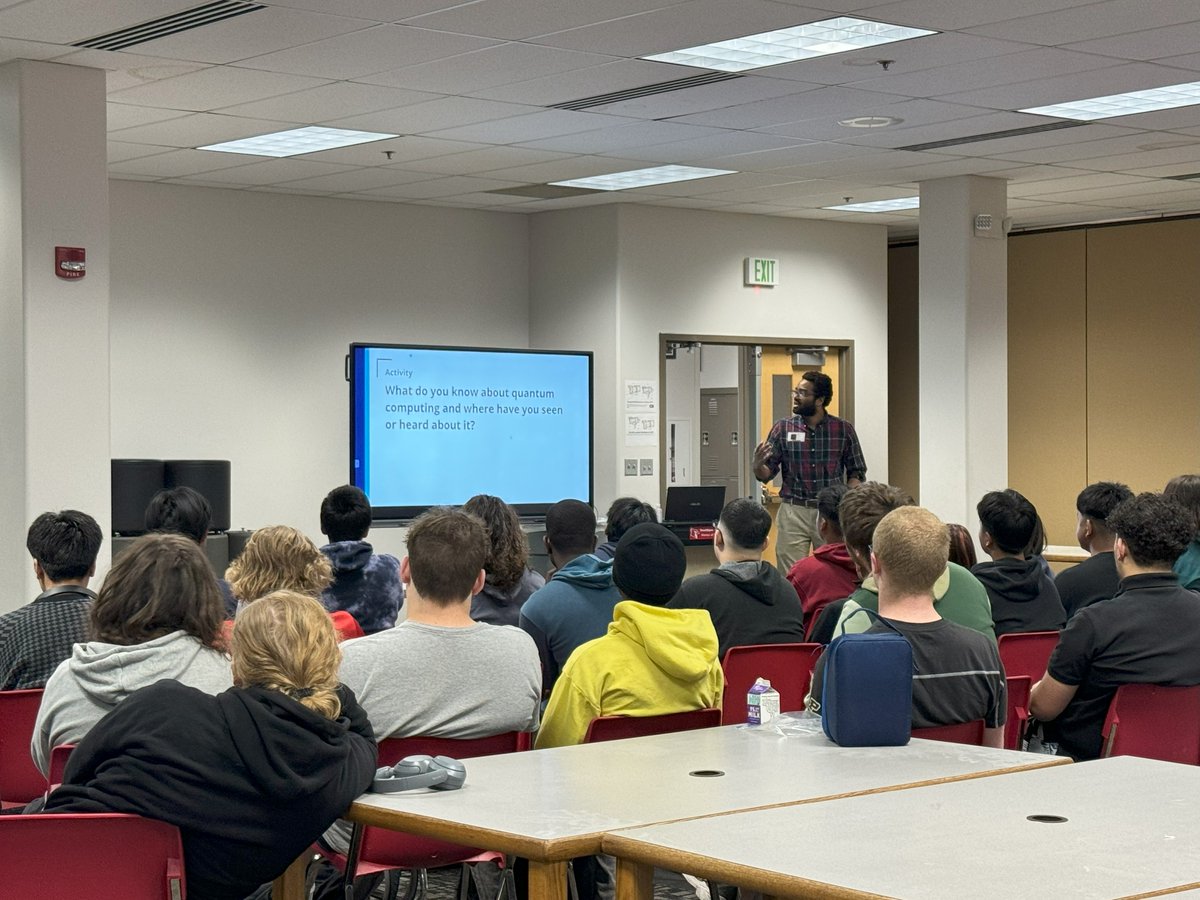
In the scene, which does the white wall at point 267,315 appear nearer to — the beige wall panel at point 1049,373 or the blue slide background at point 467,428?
the blue slide background at point 467,428

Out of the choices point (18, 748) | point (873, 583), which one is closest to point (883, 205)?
point (873, 583)

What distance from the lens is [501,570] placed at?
484cm

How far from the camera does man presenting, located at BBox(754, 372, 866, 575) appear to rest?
9.92 m

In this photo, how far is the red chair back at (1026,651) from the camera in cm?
469

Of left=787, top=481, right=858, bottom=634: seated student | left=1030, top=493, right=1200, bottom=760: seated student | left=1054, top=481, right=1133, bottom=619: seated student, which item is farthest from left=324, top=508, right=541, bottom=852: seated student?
left=1054, top=481, right=1133, bottom=619: seated student

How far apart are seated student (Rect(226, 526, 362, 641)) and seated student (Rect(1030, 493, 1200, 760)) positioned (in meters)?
1.93

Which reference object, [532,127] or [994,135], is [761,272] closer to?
[994,135]

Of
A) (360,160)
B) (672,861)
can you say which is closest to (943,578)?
(672,861)

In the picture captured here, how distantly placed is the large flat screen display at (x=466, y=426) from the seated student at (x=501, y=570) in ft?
16.3

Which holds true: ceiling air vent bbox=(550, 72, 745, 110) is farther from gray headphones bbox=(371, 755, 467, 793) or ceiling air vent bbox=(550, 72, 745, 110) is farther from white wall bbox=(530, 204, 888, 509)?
gray headphones bbox=(371, 755, 467, 793)

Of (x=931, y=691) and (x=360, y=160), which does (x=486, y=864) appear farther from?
(x=360, y=160)

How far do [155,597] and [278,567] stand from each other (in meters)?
1.16

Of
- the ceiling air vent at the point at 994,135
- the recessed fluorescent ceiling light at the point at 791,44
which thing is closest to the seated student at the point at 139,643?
the recessed fluorescent ceiling light at the point at 791,44

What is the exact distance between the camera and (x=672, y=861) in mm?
2248
